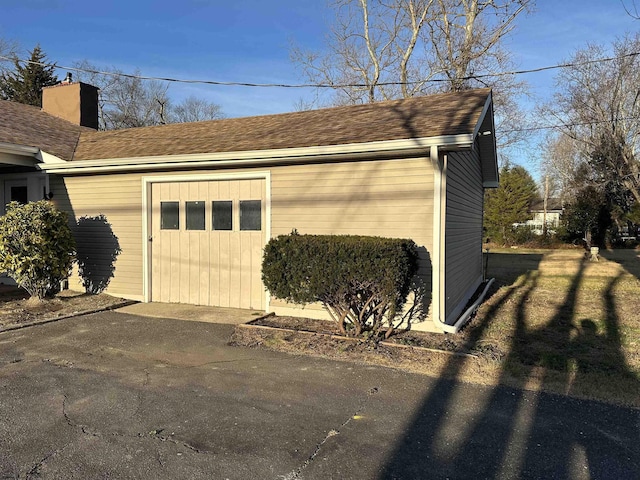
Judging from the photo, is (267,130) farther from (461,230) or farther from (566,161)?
(566,161)

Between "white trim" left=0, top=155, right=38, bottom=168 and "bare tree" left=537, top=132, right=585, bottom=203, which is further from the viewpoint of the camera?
"bare tree" left=537, top=132, right=585, bottom=203

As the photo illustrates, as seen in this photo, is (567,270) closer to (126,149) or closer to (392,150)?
(392,150)

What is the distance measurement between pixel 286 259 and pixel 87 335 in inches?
110

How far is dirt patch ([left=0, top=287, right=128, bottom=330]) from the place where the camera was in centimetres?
664

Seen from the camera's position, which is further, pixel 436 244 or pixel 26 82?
pixel 26 82

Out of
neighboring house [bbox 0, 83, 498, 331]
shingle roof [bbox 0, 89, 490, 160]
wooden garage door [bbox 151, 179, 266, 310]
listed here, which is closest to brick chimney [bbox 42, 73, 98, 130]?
shingle roof [bbox 0, 89, 490, 160]

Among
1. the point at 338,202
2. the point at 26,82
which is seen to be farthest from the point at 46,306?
the point at 26,82

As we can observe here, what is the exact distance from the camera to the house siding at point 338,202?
6.18 meters

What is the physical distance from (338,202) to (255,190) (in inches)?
57.6

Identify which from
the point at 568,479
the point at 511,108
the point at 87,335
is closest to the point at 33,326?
the point at 87,335

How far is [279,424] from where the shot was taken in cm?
340

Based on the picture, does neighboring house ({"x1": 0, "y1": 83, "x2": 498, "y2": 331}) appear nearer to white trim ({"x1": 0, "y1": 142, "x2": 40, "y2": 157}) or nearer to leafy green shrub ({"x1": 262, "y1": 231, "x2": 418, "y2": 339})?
white trim ({"x1": 0, "y1": 142, "x2": 40, "y2": 157})

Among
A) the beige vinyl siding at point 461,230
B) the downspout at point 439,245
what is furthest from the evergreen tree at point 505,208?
the downspout at point 439,245

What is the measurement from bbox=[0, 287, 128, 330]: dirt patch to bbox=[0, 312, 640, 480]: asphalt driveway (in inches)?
68.1
